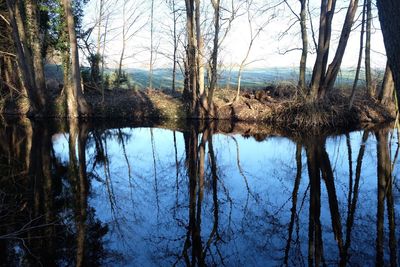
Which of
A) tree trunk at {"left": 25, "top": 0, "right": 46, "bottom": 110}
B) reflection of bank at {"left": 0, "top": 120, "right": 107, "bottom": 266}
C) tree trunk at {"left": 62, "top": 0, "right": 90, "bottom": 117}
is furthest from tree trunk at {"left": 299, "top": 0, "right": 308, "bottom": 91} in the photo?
tree trunk at {"left": 25, "top": 0, "right": 46, "bottom": 110}

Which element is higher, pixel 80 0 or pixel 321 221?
pixel 80 0

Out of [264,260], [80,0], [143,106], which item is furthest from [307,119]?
[80,0]

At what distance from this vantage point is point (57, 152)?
425 inches

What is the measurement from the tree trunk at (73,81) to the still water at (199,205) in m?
7.92

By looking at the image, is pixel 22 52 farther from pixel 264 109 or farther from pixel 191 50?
pixel 264 109

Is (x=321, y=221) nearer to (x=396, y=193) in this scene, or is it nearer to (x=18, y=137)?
(x=396, y=193)

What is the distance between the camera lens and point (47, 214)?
5.69 meters

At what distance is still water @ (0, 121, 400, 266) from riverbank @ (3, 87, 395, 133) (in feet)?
15.4

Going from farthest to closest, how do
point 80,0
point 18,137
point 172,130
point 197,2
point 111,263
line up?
point 80,0, point 197,2, point 172,130, point 18,137, point 111,263

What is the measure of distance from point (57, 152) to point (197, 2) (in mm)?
10522

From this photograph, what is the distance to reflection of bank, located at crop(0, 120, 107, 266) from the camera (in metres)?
4.47

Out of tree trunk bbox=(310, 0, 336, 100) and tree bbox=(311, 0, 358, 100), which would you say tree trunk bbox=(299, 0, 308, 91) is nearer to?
tree trunk bbox=(310, 0, 336, 100)

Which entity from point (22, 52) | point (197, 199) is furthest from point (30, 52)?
point (197, 199)

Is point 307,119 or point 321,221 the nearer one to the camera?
point 321,221
